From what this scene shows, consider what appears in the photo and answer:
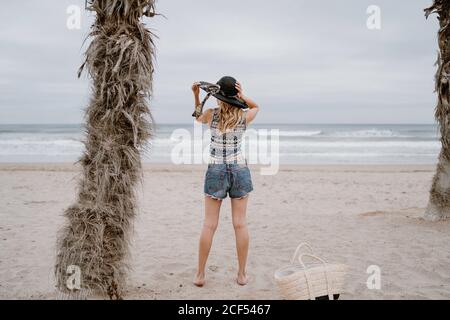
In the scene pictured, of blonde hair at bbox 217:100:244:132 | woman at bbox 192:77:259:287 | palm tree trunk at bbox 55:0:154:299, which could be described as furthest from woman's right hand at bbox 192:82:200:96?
palm tree trunk at bbox 55:0:154:299

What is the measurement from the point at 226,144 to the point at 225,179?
338 mm

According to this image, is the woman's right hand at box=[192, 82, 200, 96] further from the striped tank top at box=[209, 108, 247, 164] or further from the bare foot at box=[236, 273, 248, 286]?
the bare foot at box=[236, 273, 248, 286]

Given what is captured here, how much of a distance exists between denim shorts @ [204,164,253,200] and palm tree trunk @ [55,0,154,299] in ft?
2.37

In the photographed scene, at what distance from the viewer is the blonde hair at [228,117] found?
4043mm

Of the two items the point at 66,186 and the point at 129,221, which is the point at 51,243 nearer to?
the point at 129,221

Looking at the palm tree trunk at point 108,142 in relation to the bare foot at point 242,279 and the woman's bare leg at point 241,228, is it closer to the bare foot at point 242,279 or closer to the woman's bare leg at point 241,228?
the woman's bare leg at point 241,228

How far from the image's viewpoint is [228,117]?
4051 millimetres

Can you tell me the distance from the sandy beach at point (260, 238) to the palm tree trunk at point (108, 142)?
0.44 m

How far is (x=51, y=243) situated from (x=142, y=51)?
12.0 ft

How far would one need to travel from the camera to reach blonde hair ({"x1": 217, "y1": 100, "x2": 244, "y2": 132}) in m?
4.04

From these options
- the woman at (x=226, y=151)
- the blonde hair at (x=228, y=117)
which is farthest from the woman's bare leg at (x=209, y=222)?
the blonde hair at (x=228, y=117)
